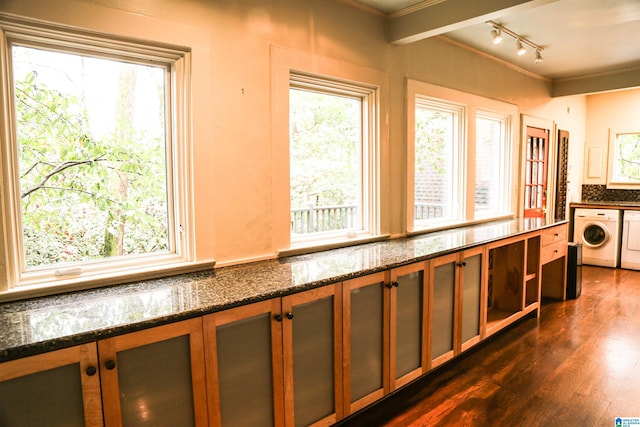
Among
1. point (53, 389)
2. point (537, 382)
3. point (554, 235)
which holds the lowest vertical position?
point (537, 382)

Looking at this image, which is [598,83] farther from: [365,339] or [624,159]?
[365,339]

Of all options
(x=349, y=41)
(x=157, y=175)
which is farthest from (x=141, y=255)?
(x=349, y=41)

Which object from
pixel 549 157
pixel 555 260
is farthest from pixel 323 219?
pixel 549 157

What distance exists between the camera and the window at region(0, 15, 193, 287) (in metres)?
1.75

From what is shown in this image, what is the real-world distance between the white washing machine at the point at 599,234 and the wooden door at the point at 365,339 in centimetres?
523

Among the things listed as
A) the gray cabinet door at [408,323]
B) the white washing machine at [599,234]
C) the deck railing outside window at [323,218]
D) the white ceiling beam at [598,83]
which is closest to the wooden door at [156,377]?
the gray cabinet door at [408,323]

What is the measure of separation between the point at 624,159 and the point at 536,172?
2265 millimetres

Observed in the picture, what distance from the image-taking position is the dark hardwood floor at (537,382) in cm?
233

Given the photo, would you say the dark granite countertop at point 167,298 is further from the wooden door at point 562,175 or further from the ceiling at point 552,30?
the wooden door at point 562,175

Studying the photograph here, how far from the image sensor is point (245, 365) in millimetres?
1746

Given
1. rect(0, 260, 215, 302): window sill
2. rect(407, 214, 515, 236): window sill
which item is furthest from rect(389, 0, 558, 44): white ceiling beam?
rect(0, 260, 215, 302): window sill

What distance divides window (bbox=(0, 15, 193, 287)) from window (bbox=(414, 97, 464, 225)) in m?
2.25

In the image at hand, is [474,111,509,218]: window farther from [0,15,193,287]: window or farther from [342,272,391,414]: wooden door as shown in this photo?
[0,15,193,287]: window

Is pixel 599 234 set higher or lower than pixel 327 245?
lower
